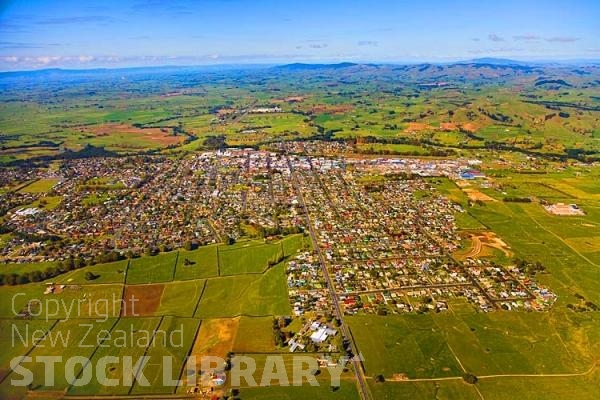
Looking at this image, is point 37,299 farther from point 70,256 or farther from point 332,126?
point 332,126

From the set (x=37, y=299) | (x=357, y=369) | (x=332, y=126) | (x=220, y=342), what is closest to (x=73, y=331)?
(x=37, y=299)

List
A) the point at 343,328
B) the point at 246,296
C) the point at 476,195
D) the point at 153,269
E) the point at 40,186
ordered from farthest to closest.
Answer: the point at 40,186
the point at 476,195
the point at 153,269
the point at 246,296
the point at 343,328

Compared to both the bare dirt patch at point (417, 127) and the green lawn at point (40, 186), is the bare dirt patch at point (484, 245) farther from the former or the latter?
the bare dirt patch at point (417, 127)

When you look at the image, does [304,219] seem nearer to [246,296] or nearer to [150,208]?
[246,296]

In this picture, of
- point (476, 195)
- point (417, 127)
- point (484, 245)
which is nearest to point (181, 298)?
point (484, 245)

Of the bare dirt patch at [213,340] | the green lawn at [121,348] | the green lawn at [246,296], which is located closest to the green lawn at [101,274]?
the green lawn at [121,348]

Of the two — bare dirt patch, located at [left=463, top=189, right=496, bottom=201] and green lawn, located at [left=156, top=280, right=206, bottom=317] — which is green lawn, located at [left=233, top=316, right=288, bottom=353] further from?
bare dirt patch, located at [left=463, top=189, right=496, bottom=201]

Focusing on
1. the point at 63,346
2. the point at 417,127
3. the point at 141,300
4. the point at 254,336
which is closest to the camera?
the point at 63,346

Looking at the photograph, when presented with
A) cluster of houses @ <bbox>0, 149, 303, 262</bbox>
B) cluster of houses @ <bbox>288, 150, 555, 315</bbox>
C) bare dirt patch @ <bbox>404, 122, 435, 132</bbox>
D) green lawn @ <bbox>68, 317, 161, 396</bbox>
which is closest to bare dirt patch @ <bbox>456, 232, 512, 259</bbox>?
cluster of houses @ <bbox>288, 150, 555, 315</bbox>

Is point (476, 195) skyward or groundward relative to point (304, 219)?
groundward
